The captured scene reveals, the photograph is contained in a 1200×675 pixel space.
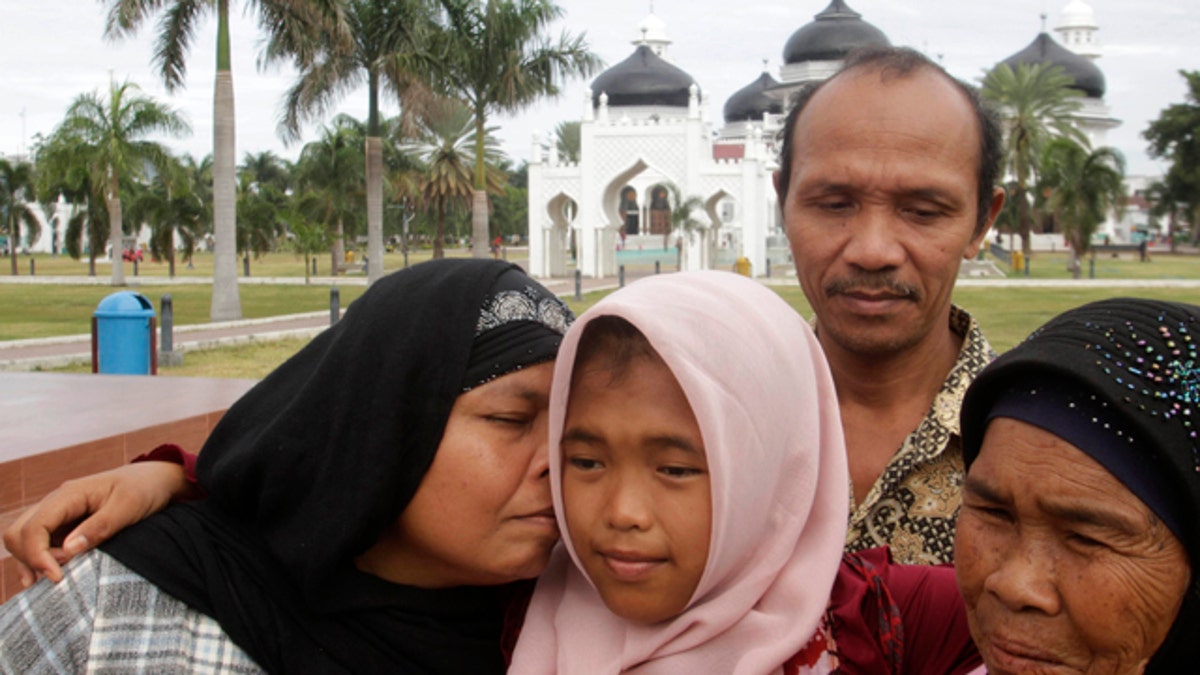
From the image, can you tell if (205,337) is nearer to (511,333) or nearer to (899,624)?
(511,333)

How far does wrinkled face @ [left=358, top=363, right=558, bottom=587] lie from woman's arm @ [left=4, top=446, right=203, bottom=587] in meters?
0.36

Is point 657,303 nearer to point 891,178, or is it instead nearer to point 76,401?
point 891,178

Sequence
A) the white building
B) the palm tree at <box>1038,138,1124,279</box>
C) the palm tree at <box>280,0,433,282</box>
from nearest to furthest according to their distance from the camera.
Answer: the palm tree at <box>280,0,433,282</box>
the palm tree at <box>1038,138,1124,279</box>
the white building

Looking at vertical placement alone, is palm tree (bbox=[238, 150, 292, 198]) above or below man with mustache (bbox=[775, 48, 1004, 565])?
above

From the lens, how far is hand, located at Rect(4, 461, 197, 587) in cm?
145

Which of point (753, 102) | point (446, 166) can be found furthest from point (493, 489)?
point (753, 102)

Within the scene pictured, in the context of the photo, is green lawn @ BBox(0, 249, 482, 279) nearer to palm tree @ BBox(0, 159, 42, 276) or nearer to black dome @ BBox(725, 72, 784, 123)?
palm tree @ BBox(0, 159, 42, 276)

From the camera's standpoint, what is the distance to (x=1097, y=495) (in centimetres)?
110

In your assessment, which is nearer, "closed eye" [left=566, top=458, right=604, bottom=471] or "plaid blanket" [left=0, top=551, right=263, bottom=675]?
"plaid blanket" [left=0, top=551, right=263, bottom=675]

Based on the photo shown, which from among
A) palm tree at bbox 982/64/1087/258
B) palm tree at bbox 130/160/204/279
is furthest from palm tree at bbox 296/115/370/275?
palm tree at bbox 982/64/1087/258

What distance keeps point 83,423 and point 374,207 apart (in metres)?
16.5

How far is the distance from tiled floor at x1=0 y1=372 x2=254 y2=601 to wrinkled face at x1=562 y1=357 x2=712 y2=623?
2.44 meters

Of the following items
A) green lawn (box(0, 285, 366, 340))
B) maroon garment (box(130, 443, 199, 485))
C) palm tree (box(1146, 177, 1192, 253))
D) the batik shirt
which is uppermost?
palm tree (box(1146, 177, 1192, 253))

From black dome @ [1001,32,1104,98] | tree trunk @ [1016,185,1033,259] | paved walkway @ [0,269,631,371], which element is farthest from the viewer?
black dome @ [1001,32,1104,98]
